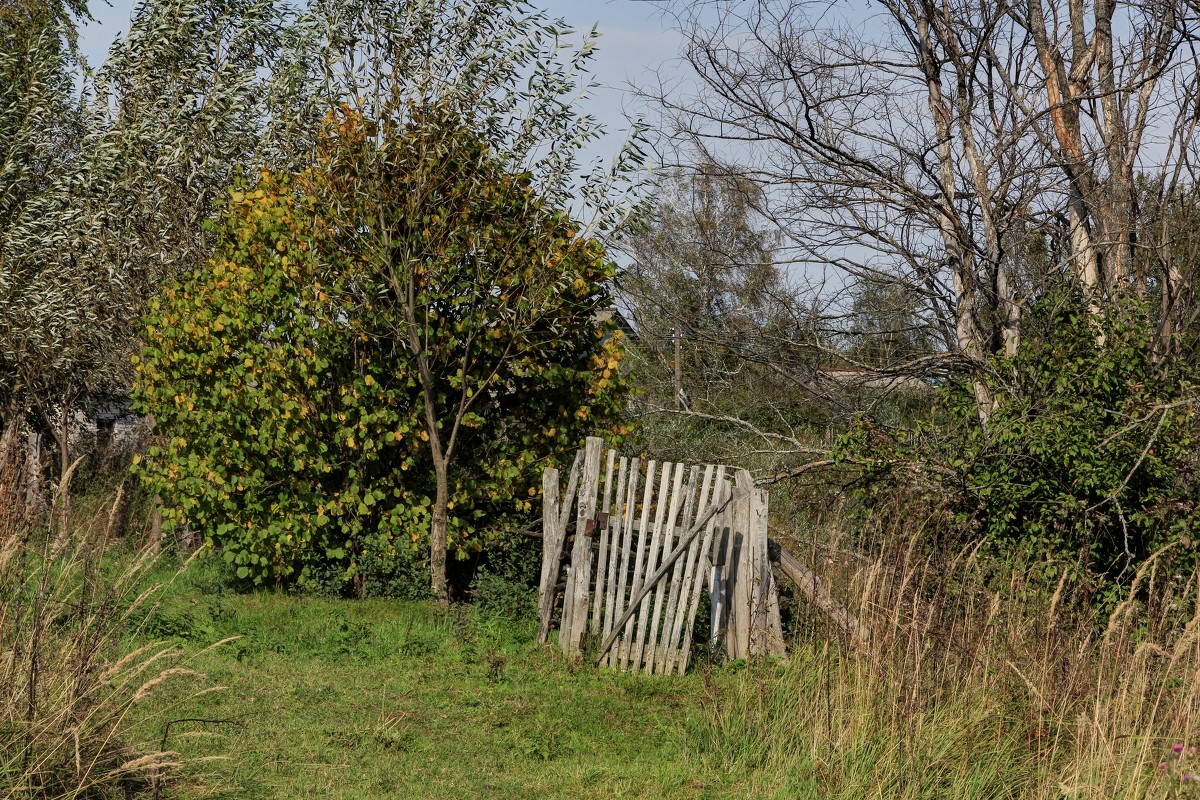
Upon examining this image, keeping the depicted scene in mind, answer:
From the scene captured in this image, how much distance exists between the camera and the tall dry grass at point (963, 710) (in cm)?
505

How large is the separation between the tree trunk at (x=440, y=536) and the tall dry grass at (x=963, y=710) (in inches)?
161

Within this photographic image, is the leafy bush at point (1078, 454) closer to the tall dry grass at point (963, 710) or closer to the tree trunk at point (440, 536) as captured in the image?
the tall dry grass at point (963, 710)

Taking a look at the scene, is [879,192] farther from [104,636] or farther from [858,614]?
[104,636]

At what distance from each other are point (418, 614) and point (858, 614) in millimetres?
4522

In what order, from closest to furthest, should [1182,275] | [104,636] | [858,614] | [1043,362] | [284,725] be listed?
[104,636]
[858,614]
[284,725]
[1043,362]
[1182,275]

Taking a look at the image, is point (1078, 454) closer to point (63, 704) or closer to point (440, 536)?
point (440, 536)

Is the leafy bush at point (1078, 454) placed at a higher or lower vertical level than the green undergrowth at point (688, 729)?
higher

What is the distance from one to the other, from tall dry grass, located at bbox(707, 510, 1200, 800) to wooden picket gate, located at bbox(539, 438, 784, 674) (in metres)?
1.46

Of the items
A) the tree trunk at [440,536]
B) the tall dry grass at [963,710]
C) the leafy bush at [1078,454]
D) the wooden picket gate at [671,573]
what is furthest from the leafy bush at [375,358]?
→ the tall dry grass at [963,710]

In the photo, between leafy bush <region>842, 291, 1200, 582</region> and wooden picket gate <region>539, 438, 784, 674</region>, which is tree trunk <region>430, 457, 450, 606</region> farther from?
leafy bush <region>842, 291, 1200, 582</region>

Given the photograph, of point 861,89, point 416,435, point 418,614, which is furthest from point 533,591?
point 861,89

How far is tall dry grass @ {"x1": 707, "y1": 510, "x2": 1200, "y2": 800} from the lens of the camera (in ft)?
16.6

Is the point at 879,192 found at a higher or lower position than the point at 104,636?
higher

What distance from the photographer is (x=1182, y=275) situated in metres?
10.2
